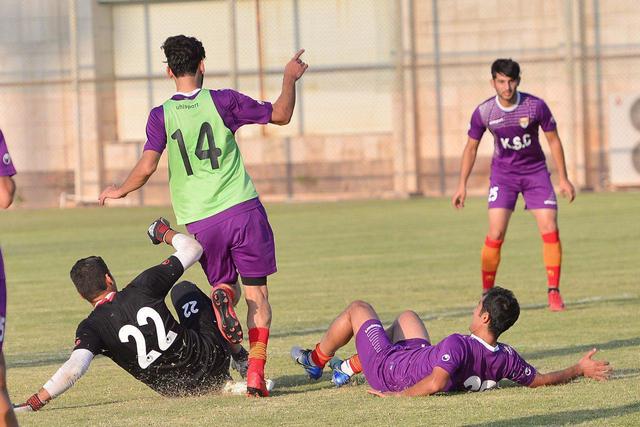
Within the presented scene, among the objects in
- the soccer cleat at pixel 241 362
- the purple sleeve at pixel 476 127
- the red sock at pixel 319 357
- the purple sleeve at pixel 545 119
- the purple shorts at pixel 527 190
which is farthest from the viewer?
the purple sleeve at pixel 476 127

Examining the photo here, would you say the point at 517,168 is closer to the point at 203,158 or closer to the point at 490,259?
the point at 490,259

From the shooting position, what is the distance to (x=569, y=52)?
Answer: 29.3 metres

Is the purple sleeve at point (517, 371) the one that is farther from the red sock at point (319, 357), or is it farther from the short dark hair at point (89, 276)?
the short dark hair at point (89, 276)

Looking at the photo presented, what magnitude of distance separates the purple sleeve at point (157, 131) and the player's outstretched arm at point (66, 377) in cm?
136

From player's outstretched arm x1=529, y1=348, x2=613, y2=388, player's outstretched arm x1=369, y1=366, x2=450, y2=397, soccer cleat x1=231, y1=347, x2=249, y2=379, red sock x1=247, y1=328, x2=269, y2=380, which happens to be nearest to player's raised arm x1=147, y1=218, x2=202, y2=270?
red sock x1=247, y1=328, x2=269, y2=380

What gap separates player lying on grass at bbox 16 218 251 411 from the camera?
743 centimetres

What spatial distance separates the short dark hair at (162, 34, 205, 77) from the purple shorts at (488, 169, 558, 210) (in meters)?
5.14

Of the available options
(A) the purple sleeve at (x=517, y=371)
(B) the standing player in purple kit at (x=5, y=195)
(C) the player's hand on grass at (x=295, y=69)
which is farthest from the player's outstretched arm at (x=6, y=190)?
(A) the purple sleeve at (x=517, y=371)

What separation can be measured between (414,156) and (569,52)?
406 cm

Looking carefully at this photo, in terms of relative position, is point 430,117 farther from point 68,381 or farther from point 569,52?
point 68,381

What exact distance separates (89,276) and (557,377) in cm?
256

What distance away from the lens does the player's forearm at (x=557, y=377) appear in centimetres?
752

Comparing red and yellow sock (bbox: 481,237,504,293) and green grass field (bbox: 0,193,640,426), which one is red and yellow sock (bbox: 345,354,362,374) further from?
red and yellow sock (bbox: 481,237,504,293)

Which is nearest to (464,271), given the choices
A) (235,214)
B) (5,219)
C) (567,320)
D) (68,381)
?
(567,320)
